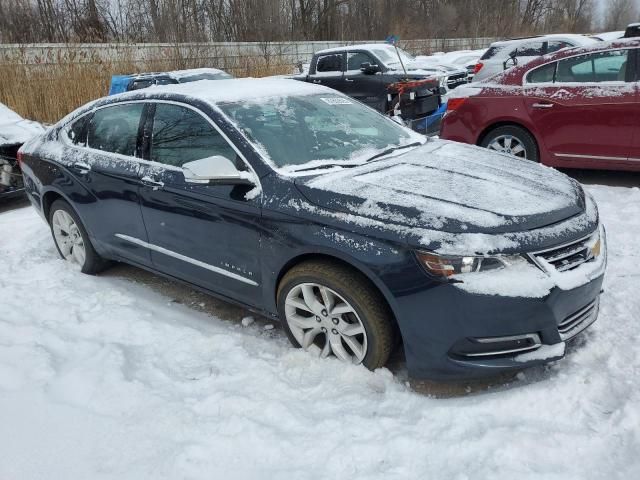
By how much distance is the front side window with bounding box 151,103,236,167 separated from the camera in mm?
3363

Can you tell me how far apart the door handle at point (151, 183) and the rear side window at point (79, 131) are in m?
1.05

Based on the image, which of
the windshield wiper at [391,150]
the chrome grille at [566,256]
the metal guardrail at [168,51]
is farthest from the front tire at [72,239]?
the metal guardrail at [168,51]

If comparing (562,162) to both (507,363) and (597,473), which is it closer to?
(507,363)

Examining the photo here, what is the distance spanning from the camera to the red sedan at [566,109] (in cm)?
548

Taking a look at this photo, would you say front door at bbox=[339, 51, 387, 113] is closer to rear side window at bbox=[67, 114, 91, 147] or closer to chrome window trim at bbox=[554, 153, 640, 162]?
chrome window trim at bbox=[554, 153, 640, 162]

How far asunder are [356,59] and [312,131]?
8.90 meters

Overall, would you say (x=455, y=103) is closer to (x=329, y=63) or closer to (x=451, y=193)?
(x=451, y=193)

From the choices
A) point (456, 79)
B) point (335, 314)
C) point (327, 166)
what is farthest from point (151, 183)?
point (456, 79)

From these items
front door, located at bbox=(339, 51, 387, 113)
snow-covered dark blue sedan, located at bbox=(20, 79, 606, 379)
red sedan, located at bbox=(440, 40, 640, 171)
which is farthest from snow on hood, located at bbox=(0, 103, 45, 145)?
front door, located at bbox=(339, 51, 387, 113)

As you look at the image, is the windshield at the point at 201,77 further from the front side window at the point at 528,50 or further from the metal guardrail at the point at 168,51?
the front side window at the point at 528,50

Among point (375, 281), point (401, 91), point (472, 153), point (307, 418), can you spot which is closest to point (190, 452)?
point (307, 418)

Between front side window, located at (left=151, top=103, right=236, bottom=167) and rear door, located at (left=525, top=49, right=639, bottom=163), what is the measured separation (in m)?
4.09

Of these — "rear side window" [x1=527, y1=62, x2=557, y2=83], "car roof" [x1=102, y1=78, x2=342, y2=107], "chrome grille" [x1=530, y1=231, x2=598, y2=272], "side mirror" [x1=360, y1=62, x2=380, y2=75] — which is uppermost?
"car roof" [x1=102, y1=78, x2=342, y2=107]

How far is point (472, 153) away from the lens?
361 cm
